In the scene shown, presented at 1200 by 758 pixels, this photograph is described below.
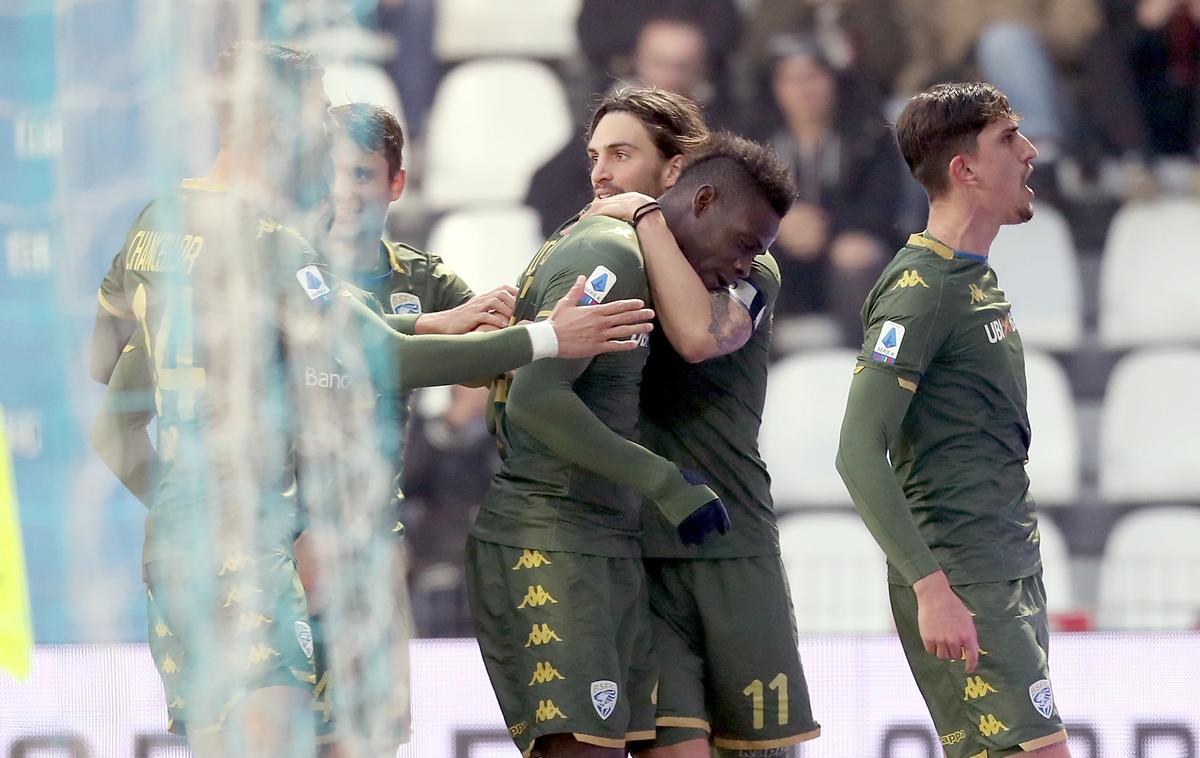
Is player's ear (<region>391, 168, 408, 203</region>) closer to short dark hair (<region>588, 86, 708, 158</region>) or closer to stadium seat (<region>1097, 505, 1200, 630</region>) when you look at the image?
short dark hair (<region>588, 86, 708, 158</region>)

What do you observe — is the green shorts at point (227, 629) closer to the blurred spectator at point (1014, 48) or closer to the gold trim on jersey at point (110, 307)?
the gold trim on jersey at point (110, 307)

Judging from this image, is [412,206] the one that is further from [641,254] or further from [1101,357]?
[641,254]

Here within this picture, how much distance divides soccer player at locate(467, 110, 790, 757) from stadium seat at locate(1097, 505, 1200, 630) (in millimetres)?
2970

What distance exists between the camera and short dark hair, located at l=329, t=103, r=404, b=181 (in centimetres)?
407

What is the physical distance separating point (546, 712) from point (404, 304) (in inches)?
52.7

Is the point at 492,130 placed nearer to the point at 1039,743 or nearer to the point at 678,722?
the point at 678,722

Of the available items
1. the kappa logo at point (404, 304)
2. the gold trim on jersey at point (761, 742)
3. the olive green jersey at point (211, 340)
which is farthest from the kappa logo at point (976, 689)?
the kappa logo at point (404, 304)

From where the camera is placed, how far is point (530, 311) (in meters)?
3.45

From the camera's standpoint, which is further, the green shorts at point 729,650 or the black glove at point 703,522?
the green shorts at point 729,650

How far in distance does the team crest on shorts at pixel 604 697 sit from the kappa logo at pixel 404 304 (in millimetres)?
1305

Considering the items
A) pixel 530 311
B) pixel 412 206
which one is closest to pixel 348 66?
pixel 412 206

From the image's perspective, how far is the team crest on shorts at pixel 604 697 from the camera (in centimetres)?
318

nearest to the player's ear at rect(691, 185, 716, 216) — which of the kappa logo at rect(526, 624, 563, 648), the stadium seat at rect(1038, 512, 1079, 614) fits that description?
the kappa logo at rect(526, 624, 563, 648)

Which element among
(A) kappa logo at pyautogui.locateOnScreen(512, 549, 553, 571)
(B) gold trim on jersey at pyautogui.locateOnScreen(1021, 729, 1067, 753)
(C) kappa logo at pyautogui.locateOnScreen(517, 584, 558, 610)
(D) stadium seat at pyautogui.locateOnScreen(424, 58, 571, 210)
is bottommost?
(B) gold trim on jersey at pyautogui.locateOnScreen(1021, 729, 1067, 753)
